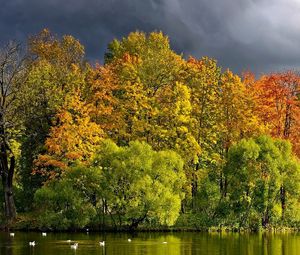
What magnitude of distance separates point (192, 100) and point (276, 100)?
10.4m

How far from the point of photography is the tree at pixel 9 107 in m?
58.7

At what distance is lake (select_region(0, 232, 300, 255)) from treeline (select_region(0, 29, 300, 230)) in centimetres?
479

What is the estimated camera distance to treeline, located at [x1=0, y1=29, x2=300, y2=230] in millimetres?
55406

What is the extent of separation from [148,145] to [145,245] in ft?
53.8

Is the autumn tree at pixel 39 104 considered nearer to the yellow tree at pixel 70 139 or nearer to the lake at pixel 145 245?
the yellow tree at pixel 70 139

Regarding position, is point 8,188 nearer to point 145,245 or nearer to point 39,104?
point 39,104

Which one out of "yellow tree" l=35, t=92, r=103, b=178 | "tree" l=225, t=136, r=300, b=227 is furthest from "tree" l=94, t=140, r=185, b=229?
"tree" l=225, t=136, r=300, b=227

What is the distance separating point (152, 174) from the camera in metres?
55.6

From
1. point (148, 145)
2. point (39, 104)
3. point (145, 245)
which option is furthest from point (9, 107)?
point (145, 245)

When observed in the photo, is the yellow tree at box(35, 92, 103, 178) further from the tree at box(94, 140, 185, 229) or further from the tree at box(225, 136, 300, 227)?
the tree at box(225, 136, 300, 227)

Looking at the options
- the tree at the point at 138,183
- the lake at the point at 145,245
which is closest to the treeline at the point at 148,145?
the tree at the point at 138,183

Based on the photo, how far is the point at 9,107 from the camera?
6006 centimetres

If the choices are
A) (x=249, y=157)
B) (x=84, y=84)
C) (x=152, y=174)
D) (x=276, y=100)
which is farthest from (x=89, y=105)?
(x=276, y=100)

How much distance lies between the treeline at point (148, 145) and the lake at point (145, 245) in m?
4.79
